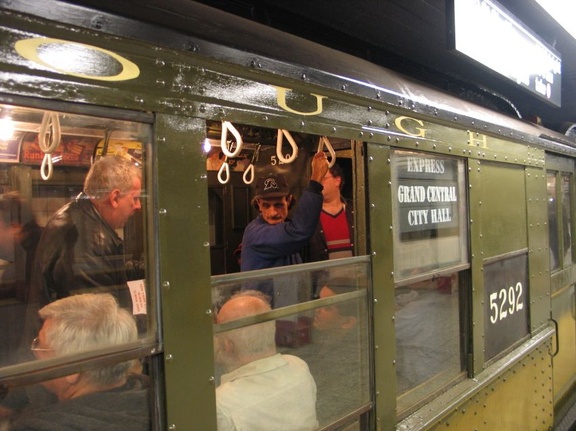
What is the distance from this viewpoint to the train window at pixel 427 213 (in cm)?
213

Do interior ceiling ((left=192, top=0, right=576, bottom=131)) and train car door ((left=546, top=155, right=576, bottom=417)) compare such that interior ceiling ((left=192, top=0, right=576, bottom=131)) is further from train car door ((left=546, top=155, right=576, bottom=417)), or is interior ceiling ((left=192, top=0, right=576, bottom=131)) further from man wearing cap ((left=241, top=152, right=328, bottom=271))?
man wearing cap ((left=241, top=152, right=328, bottom=271))

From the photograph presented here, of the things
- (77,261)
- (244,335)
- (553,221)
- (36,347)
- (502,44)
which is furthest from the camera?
(553,221)

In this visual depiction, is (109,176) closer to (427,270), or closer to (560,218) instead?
(427,270)

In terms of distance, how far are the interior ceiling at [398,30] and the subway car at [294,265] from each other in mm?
949

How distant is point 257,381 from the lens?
1609mm

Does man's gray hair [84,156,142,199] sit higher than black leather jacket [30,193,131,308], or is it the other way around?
man's gray hair [84,156,142,199]

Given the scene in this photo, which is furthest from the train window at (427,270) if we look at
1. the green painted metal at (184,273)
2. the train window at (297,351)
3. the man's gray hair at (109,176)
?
the man's gray hair at (109,176)

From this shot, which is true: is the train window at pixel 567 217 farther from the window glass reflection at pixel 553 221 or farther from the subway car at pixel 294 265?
the subway car at pixel 294 265

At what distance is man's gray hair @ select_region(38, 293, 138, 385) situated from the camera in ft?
3.81

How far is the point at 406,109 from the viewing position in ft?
6.96

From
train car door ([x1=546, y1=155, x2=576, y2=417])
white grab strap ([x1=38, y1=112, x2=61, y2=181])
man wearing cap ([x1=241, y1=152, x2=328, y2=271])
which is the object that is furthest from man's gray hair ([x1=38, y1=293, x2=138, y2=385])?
train car door ([x1=546, y1=155, x2=576, y2=417])

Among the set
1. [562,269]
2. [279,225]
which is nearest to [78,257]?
[279,225]

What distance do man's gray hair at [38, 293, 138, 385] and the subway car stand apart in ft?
0.12

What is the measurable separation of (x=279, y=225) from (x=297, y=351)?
2.60ft
